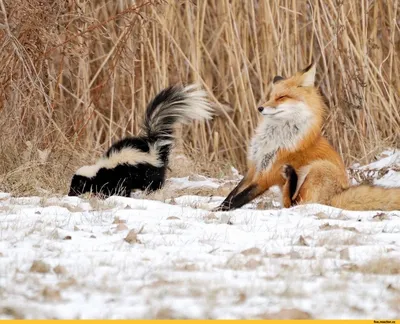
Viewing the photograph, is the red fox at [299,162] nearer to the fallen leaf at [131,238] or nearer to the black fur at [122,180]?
the black fur at [122,180]

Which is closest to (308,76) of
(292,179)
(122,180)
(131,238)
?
(292,179)

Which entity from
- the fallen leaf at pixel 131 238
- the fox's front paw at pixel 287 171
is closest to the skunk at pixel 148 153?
the fox's front paw at pixel 287 171

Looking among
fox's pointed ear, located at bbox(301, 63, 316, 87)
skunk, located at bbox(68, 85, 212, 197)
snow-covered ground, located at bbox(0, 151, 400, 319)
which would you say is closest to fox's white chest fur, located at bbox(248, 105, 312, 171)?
fox's pointed ear, located at bbox(301, 63, 316, 87)

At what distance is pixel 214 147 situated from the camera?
9.78 meters

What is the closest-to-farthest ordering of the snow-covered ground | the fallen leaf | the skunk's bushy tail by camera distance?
1. the snow-covered ground
2. the fallen leaf
3. the skunk's bushy tail

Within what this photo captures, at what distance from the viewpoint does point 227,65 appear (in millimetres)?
9930

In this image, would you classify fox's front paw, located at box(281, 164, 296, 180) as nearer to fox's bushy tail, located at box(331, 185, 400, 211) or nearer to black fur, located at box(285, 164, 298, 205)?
black fur, located at box(285, 164, 298, 205)

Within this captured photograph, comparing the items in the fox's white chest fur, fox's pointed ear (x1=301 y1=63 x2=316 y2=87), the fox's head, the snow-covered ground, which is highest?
fox's pointed ear (x1=301 y1=63 x2=316 y2=87)

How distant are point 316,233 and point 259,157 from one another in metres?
1.72

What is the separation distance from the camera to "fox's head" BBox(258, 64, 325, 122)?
6547 millimetres

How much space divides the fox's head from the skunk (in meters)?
1.26

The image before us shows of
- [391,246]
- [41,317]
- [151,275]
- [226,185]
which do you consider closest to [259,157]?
[226,185]

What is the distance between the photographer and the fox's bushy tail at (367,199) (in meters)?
6.30

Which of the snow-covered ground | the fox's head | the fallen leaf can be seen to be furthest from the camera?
the fox's head
